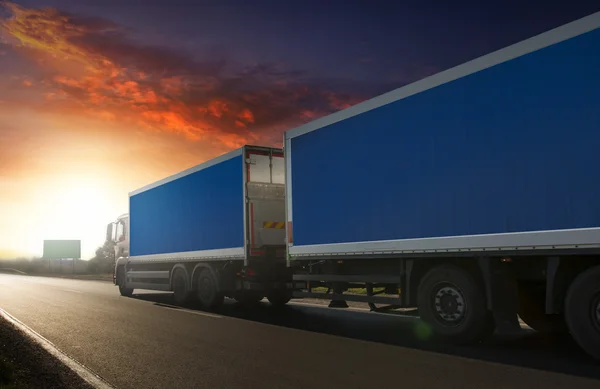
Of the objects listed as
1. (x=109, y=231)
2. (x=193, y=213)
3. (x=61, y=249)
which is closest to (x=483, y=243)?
(x=193, y=213)

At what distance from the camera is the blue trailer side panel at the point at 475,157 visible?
24.9ft

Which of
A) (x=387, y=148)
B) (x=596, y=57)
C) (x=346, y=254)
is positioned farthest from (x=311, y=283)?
(x=596, y=57)

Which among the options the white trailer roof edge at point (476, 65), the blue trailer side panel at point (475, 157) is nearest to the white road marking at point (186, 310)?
the blue trailer side panel at point (475, 157)

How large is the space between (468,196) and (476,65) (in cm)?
187

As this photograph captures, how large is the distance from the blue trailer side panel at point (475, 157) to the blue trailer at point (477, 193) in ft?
0.06

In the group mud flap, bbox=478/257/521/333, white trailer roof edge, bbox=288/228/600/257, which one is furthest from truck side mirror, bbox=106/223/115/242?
mud flap, bbox=478/257/521/333

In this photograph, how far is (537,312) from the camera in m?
9.49

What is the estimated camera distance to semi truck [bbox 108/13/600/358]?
25.0 feet

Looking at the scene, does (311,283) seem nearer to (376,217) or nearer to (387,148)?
(376,217)

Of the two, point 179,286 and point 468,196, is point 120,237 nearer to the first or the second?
point 179,286

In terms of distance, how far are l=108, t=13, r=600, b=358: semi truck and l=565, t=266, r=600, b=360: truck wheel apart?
12mm

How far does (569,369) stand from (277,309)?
9.67 meters

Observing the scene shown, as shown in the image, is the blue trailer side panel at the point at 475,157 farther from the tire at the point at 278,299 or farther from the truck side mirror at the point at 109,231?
the truck side mirror at the point at 109,231

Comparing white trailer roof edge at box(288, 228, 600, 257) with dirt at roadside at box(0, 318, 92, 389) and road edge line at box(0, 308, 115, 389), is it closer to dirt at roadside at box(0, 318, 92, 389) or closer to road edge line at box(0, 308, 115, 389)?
road edge line at box(0, 308, 115, 389)
